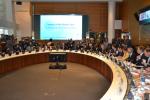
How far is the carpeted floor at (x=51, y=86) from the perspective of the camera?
607 cm

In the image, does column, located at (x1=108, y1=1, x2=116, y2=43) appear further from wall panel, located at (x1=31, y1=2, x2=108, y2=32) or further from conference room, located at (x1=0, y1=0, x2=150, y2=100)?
wall panel, located at (x1=31, y1=2, x2=108, y2=32)

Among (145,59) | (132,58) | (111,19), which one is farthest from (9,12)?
(145,59)

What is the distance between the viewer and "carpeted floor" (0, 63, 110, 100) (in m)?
6.07

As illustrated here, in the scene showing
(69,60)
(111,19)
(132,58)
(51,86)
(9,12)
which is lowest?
(51,86)

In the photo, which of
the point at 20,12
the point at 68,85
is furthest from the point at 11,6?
the point at 68,85

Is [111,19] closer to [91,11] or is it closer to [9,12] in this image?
[91,11]

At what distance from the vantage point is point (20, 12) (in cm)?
1702

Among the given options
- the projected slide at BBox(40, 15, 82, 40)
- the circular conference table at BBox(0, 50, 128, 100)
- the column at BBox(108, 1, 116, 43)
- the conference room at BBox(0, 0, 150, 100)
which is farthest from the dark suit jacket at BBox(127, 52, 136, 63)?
the projected slide at BBox(40, 15, 82, 40)

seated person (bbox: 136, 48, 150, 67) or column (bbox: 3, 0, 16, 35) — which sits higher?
column (bbox: 3, 0, 16, 35)

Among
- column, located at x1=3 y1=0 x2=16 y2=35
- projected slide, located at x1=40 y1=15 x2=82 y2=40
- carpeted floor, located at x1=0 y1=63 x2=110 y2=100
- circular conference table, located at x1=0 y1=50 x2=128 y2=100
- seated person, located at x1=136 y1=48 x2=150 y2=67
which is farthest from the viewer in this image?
projected slide, located at x1=40 y1=15 x2=82 y2=40

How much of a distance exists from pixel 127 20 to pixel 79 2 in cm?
355

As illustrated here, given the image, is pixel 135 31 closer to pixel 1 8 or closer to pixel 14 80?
pixel 14 80

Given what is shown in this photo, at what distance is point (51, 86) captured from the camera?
722 centimetres

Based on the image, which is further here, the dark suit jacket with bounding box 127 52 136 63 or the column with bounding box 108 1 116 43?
the column with bounding box 108 1 116 43
